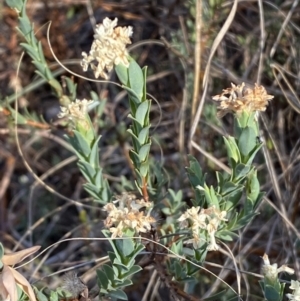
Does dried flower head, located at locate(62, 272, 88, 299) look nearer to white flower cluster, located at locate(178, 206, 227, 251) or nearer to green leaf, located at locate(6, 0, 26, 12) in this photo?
white flower cluster, located at locate(178, 206, 227, 251)

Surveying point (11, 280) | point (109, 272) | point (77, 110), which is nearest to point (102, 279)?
point (109, 272)

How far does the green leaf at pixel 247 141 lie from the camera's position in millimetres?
824

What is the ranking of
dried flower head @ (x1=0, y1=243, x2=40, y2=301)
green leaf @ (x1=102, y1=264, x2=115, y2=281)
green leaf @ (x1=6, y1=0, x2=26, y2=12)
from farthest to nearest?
green leaf @ (x1=6, y1=0, x2=26, y2=12) → green leaf @ (x1=102, y1=264, x2=115, y2=281) → dried flower head @ (x1=0, y1=243, x2=40, y2=301)

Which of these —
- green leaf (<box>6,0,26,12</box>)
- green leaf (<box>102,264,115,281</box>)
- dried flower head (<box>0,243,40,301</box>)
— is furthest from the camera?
green leaf (<box>6,0,26,12</box>)

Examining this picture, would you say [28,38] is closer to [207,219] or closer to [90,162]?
[90,162]

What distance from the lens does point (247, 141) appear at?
83cm

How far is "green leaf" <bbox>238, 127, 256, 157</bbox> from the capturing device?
82cm

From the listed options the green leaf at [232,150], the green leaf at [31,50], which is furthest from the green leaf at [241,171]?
the green leaf at [31,50]

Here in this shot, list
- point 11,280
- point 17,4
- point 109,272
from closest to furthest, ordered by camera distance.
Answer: point 11,280 < point 109,272 < point 17,4

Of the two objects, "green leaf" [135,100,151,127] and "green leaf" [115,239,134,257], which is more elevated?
"green leaf" [135,100,151,127]

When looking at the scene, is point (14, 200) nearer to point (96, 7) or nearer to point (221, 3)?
point (96, 7)

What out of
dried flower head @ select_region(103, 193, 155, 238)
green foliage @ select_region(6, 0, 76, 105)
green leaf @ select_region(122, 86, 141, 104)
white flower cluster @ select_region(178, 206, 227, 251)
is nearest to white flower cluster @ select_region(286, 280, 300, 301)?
white flower cluster @ select_region(178, 206, 227, 251)

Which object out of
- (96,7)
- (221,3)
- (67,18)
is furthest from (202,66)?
(67,18)

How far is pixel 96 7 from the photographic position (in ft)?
6.12
